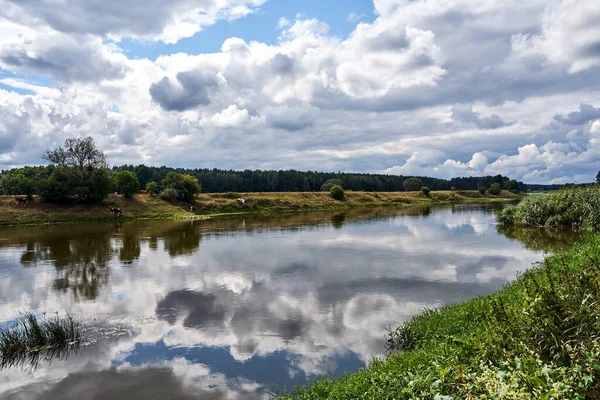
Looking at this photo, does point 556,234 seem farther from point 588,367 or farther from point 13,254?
point 13,254

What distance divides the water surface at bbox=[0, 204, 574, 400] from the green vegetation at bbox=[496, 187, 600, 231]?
333 cm

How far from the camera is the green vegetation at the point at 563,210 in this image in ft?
109

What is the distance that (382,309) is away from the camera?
15.2 meters

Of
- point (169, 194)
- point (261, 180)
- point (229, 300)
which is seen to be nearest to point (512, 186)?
point (261, 180)

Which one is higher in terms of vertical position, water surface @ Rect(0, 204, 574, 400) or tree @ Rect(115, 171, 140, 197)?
tree @ Rect(115, 171, 140, 197)

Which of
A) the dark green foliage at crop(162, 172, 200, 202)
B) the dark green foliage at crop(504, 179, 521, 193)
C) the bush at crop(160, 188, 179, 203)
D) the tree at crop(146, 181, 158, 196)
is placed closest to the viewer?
the bush at crop(160, 188, 179, 203)

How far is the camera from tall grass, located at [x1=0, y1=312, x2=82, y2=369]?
38.9ft

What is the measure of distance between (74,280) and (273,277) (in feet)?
36.7

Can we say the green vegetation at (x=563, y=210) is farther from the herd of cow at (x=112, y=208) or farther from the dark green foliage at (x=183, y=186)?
the dark green foliage at (x=183, y=186)

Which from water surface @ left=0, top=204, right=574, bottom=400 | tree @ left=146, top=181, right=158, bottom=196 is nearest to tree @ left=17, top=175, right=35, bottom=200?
tree @ left=146, top=181, right=158, bottom=196

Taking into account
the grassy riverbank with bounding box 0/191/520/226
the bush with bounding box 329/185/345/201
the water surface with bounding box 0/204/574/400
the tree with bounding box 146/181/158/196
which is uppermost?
the tree with bounding box 146/181/158/196

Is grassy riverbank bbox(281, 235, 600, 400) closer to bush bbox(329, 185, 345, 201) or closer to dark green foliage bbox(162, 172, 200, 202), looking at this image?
dark green foliage bbox(162, 172, 200, 202)

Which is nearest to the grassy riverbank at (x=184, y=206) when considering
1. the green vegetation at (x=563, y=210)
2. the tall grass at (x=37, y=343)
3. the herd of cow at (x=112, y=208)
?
the herd of cow at (x=112, y=208)

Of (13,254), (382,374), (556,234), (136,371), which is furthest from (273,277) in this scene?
(556,234)
